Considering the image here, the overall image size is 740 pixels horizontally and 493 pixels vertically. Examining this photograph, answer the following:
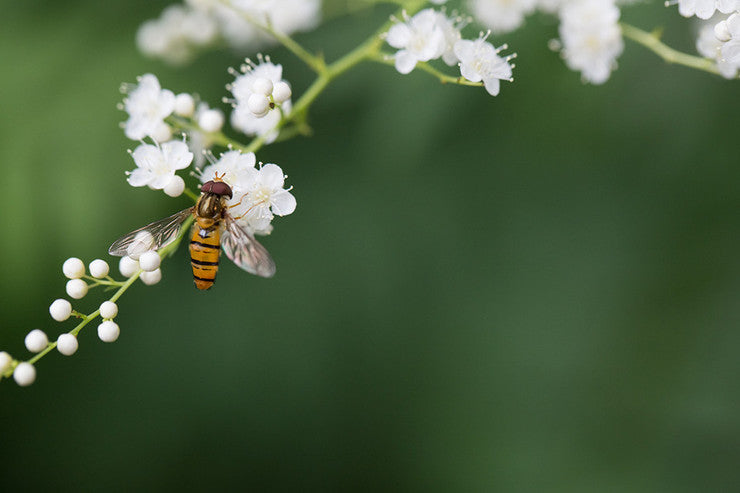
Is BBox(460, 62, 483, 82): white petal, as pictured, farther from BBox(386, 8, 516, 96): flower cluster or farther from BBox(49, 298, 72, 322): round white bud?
BBox(49, 298, 72, 322): round white bud

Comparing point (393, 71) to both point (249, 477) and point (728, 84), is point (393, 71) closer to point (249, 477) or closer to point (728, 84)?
point (728, 84)

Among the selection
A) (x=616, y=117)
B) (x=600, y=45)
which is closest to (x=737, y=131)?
(x=616, y=117)

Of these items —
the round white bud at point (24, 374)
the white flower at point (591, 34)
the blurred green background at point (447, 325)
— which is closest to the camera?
the round white bud at point (24, 374)

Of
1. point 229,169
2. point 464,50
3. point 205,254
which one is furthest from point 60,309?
point 464,50

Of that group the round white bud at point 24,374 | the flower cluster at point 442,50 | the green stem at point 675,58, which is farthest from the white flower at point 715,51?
the round white bud at point 24,374

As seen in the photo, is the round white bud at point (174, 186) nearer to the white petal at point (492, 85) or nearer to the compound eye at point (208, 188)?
the compound eye at point (208, 188)

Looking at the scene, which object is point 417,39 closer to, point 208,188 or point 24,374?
point 208,188
